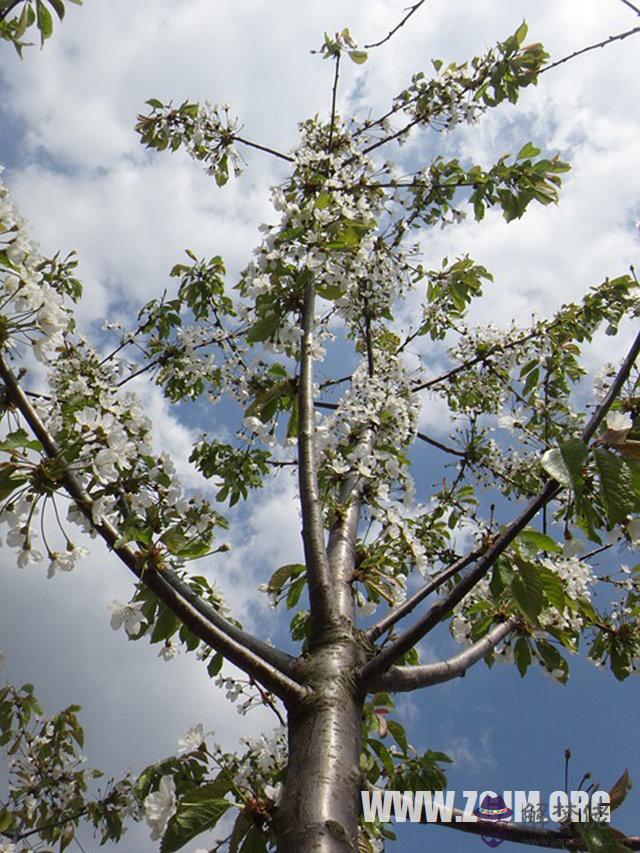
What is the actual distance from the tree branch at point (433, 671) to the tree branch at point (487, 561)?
0.09 m

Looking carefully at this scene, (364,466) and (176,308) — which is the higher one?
(176,308)

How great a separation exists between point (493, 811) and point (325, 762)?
856mm

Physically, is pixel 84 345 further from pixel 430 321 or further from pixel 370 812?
pixel 370 812

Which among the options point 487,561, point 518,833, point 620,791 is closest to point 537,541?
point 487,561

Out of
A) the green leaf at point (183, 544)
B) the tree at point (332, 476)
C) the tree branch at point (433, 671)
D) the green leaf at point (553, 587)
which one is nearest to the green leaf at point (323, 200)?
the tree at point (332, 476)

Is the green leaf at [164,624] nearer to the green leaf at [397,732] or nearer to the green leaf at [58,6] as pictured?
the green leaf at [397,732]

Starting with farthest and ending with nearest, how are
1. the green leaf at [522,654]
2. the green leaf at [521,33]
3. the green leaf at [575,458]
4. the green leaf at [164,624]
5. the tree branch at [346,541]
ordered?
the green leaf at [521,33] → the green leaf at [522,654] → the tree branch at [346,541] → the green leaf at [164,624] → the green leaf at [575,458]

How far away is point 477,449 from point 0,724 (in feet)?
13.5

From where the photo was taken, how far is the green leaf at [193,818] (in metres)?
1.61

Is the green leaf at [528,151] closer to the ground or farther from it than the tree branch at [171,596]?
farther from it

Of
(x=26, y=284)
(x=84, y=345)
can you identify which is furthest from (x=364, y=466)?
(x=84, y=345)

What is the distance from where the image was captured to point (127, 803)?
14.7 ft

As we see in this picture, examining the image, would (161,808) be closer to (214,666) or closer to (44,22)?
(214,666)

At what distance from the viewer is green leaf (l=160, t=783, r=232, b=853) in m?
1.61
